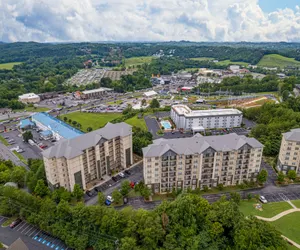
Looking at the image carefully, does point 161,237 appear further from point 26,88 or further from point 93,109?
point 26,88

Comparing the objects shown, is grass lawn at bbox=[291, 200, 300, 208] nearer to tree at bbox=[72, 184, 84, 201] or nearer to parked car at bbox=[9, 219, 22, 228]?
tree at bbox=[72, 184, 84, 201]

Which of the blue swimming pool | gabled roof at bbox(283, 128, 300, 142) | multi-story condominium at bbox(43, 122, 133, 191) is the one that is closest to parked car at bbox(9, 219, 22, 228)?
multi-story condominium at bbox(43, 122, 133, 191)

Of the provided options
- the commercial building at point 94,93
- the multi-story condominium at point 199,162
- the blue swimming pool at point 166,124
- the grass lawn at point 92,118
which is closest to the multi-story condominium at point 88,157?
the multi-story condominium at point 199,162

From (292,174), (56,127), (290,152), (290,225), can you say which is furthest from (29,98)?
(290,225)

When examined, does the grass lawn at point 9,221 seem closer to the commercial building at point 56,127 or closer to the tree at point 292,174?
the commercial building at point 56,127

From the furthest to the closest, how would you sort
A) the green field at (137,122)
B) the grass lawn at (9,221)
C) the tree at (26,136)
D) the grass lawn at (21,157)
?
the green field at (137,122), the tree at (26,136), the grass lawn at (21,157), the grass lawn at (9,221)

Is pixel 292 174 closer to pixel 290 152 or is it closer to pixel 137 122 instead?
pixel 290 152
